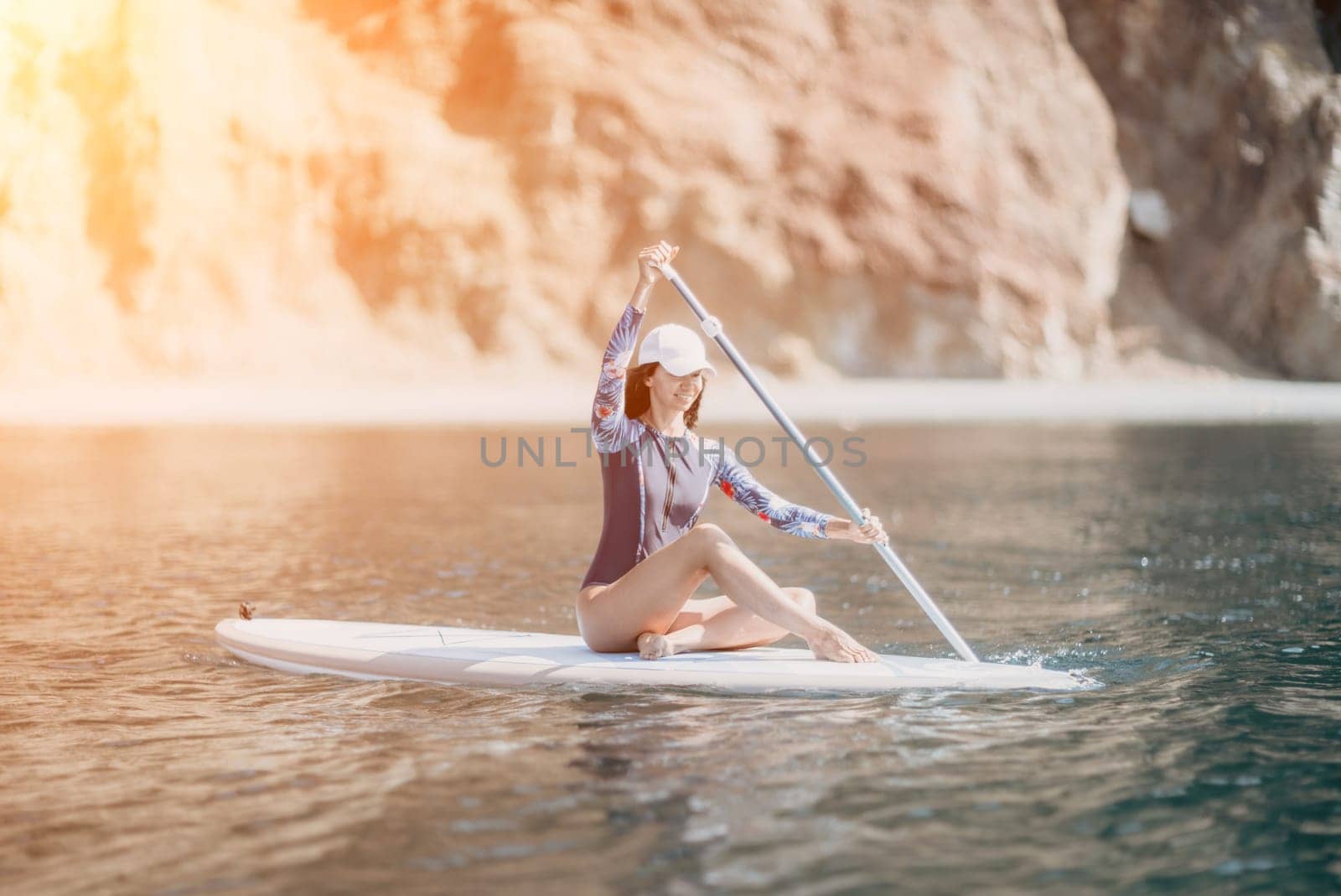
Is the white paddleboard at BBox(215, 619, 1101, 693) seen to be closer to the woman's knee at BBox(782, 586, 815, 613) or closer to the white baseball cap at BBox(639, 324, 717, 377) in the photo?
the woman's knee at BBox(782, 586, 815, 613)

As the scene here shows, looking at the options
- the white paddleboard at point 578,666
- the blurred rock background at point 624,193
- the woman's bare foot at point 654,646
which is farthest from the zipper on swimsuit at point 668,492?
the blurred rock background at point 624,193

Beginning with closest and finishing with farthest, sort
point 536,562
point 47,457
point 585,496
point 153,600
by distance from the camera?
1. point 153,600
2. point 536,562
3. point 585,496
4. point 47,457

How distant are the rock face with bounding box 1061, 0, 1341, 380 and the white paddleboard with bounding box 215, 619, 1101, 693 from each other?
3143cm

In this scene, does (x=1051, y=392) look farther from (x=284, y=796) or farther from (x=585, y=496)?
(x=284, y=796)

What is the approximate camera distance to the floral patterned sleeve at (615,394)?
458 cm

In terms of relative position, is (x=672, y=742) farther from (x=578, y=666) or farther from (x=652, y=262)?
(x=652, y=262)

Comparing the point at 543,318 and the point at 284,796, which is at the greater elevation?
the point at 543,318

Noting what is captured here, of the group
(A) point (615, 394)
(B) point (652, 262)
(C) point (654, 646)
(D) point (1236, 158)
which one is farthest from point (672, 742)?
(D) point (1236, 158)

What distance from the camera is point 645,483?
15.7 ft

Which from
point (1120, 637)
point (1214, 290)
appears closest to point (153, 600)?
point (1120, 637)

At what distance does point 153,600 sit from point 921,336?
1081 inches

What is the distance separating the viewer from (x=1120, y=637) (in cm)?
650

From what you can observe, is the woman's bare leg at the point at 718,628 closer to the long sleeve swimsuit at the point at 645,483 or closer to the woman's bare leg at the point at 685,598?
the woman's bare leg at the point at 685,598

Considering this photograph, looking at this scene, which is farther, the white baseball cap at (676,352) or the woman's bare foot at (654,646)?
the woman's bare foot at (654,646)
